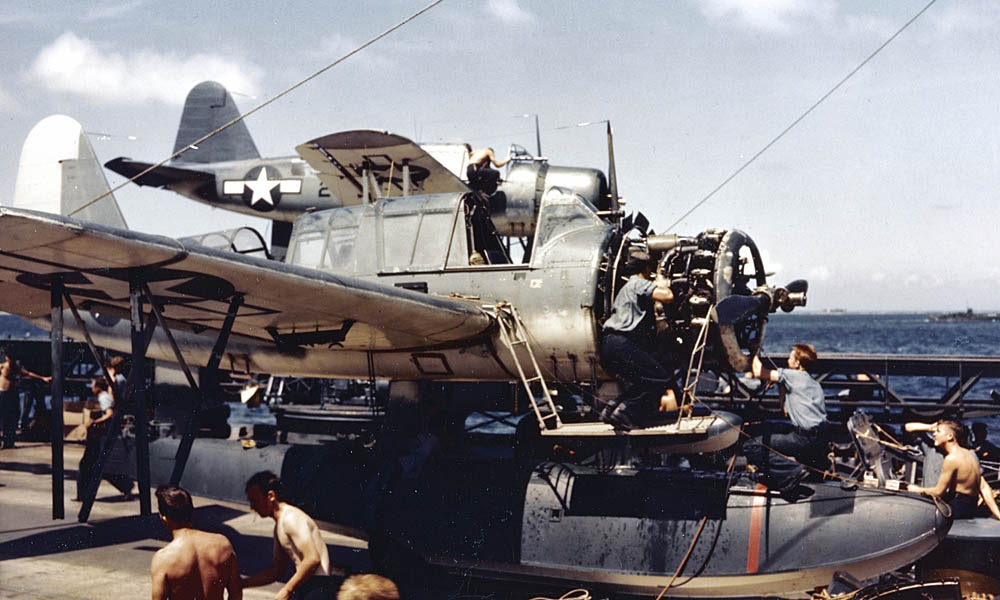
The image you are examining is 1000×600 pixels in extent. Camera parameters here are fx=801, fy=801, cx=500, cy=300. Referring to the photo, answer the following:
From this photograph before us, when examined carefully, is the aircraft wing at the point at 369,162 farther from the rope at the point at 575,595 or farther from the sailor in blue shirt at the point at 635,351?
the rope at the point at 575,595

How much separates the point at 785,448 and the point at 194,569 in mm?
5928

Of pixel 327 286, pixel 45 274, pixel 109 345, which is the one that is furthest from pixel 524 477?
pixel 109 345

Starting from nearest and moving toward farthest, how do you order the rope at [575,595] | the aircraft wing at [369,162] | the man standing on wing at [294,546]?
the man standing on wing at [294,546] → the rope at [575,595] → the aircraft wing at [369,162]

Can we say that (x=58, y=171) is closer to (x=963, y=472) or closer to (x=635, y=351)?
(x=635, y=351)

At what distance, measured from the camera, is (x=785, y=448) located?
27.3ft

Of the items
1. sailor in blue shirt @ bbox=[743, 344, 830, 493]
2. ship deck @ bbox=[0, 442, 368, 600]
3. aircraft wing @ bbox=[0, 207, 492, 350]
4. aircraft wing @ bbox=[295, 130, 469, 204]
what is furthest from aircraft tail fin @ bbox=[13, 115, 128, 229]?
sailor in blue shirt @ bbox=[743, 344, 830, 493]

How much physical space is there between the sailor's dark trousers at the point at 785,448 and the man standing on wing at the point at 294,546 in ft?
15.1

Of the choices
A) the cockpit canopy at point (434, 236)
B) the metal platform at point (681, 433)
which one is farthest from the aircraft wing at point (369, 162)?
the metal platform at point (681, 433)

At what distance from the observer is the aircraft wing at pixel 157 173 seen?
2050cm

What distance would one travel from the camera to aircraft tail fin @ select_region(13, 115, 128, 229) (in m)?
13.1

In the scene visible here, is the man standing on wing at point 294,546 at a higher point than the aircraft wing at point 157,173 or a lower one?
lower

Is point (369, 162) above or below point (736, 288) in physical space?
above

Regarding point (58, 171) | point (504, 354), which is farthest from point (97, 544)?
point (58, 171)

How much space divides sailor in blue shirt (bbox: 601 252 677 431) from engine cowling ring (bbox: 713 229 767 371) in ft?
1.81
